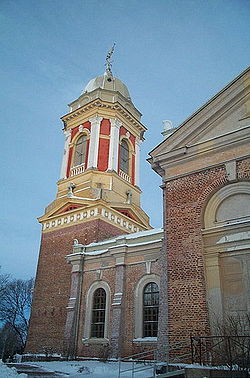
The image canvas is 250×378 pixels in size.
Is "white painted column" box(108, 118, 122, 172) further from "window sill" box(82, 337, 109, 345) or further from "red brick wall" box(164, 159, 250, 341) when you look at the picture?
"red brick wall" box(164, 159, 250, 341)

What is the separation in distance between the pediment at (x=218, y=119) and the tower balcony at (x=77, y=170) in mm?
17919

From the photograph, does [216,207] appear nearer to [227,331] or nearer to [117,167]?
[227,331]

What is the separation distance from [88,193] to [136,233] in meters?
6.65

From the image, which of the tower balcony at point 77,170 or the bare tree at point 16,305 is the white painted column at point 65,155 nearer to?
the tower balcony at point 77,170

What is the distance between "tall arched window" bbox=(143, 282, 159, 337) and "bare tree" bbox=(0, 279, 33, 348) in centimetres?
3046

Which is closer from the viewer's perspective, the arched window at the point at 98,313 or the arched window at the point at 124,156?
the arched window at the point at 98,313

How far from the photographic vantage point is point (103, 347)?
63.2 feet

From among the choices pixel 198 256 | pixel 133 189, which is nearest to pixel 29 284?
pixel 133 189

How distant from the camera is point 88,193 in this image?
93.9ft

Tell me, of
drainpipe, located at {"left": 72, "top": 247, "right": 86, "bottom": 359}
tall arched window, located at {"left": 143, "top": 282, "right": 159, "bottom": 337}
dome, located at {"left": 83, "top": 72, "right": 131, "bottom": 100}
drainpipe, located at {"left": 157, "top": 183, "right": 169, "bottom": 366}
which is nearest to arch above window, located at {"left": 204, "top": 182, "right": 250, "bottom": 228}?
drainpipe, located at {"left": 157, "top": 183, "right": 169, "bottom": 366}

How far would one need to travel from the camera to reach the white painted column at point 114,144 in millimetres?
30636

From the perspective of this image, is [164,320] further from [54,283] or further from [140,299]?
[54,283]

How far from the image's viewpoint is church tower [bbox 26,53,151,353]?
24859 millimetres

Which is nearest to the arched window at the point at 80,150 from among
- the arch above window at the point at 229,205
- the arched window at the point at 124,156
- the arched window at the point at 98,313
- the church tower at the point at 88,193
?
the church tower at the point at 88,193
